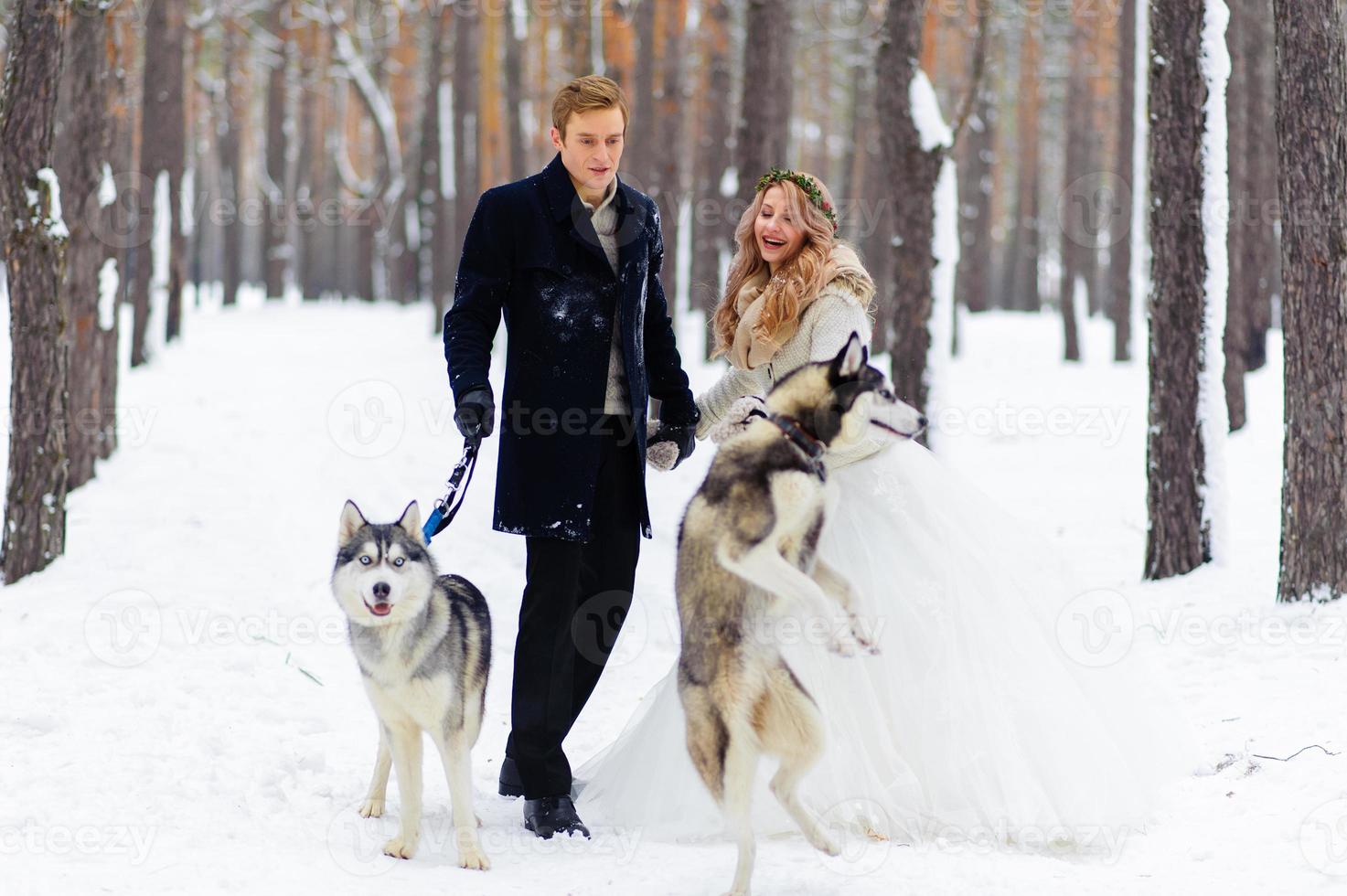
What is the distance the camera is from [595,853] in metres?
4.09

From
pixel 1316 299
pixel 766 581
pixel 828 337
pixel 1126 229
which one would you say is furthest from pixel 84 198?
pixel 1126 229

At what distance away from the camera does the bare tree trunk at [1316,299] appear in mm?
6125

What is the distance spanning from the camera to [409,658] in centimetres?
390

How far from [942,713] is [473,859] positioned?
1744 millimetres

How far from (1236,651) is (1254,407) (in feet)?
28.1

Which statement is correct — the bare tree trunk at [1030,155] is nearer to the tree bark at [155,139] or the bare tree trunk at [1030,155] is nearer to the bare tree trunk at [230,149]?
the tree bark at [155,139]

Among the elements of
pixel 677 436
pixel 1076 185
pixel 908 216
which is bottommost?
pixel 677 436

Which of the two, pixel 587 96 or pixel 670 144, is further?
pixel 670 144

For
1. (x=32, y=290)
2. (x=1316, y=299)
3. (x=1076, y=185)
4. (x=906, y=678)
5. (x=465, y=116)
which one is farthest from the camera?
(x=1076, y=185)

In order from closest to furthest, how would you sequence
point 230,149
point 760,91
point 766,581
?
point 766,581, point 760,91, point 230,149

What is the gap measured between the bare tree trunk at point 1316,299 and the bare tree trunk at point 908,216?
11.2ft

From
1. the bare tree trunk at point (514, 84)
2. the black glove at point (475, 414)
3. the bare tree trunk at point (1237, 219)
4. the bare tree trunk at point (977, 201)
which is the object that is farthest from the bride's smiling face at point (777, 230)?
the bare tree trunk at point (977, 201)

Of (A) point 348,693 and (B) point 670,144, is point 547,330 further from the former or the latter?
(B) point 670,144

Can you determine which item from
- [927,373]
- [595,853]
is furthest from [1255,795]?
[927,373]
